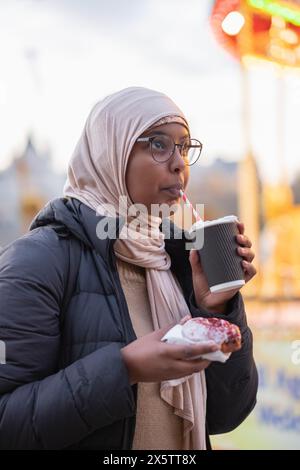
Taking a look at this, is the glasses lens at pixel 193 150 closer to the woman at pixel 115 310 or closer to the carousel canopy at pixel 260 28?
the woman at pixel 115 310

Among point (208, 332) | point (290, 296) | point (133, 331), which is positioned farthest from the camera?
point (290, 296)

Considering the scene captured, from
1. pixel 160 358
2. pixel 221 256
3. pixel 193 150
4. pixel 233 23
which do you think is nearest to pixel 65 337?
pixel 160 358

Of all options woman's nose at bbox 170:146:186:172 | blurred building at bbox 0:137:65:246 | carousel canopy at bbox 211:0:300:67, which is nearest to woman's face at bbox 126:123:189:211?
woman's nose at bbox 170:146:186:172

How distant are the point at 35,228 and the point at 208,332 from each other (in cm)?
38

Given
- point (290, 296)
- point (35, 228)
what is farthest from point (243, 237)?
point (290, 296)

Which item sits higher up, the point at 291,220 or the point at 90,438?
the point at 90,438

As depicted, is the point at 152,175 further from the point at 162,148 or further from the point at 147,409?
A: the point at 147,409

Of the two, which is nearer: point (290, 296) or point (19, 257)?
point (19, 257)

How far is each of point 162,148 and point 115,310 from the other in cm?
31

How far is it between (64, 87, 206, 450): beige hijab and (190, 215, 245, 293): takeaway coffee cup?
11cm

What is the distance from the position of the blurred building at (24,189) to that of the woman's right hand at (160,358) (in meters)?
3.21

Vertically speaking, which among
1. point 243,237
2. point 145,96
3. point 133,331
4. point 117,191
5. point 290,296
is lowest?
point 290,296

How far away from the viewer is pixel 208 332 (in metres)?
0.86

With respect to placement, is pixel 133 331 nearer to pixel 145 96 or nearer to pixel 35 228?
pixel 35 228
